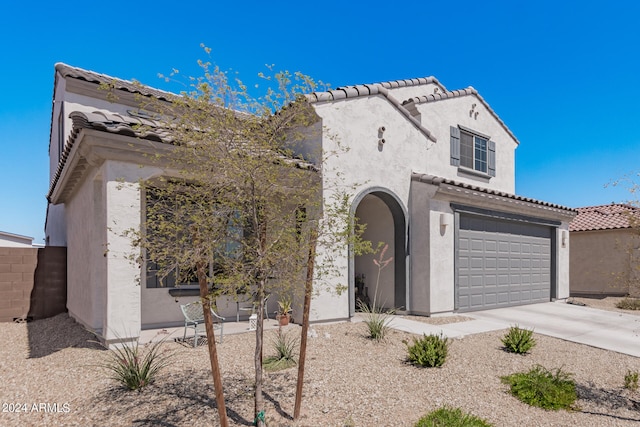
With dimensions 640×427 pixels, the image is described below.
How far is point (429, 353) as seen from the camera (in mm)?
6117

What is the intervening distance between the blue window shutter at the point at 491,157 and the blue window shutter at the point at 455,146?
7.16ft

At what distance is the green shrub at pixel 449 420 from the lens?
3.96 meters

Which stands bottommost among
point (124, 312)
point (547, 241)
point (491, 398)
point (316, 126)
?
point (491, 398)

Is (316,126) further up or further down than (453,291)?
further up

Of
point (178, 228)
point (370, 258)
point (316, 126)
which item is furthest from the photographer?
point (370, 258)

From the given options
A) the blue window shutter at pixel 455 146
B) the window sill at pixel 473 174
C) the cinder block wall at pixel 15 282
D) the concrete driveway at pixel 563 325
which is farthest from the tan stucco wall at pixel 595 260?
the cinder block wall at pixel 15 282

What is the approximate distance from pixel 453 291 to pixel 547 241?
6207 millimetres

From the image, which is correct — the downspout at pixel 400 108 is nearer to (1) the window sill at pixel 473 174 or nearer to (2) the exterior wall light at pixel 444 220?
(2) the exterior wall light at pixel 444 220

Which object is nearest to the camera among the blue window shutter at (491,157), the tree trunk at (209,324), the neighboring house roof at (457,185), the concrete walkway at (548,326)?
the tree trunk at (209,324)

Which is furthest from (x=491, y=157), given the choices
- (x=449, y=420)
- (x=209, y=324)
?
(x=209, y=324)

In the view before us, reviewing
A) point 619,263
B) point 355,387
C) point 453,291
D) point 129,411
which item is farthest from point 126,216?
point 619,263

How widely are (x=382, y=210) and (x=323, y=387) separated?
704cm

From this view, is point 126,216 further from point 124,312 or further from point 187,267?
point 187,267

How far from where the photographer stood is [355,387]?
17.1 ft
